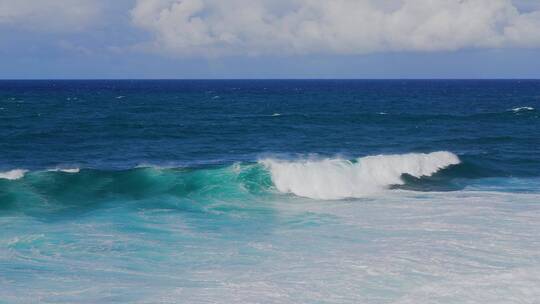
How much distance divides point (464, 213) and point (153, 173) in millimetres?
14573

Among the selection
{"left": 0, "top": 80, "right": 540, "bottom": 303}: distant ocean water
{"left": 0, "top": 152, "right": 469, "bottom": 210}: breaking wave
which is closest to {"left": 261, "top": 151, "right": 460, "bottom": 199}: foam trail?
{"left": 0, "top": 152, "right": 469, "bottom": 210}: breaking wave

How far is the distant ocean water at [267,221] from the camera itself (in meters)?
14.7

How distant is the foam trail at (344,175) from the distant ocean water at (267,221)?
0.34 feet

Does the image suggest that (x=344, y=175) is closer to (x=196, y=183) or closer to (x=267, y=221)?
(x=196, y=183)

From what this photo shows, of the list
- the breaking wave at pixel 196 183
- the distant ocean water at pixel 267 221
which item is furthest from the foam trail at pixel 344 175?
the distant ocean water at pixel 267 221

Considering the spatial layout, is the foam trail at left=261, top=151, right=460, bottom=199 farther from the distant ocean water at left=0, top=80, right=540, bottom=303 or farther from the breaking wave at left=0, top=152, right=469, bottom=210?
the distant ocean water at left=0, top=80, right=540, bottom=303

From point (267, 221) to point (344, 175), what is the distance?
886 cm

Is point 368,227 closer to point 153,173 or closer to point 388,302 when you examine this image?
point 388,302

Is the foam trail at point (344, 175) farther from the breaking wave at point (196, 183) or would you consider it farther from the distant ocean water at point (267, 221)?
the distant ocean water at point (267, 221)

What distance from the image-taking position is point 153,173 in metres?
29.2

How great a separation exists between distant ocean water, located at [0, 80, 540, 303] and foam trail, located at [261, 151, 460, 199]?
0.10 meters

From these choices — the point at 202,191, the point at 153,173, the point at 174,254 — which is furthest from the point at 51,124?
the point at 174,254

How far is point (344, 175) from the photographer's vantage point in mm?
29844

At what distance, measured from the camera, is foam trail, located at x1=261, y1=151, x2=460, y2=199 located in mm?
27906
